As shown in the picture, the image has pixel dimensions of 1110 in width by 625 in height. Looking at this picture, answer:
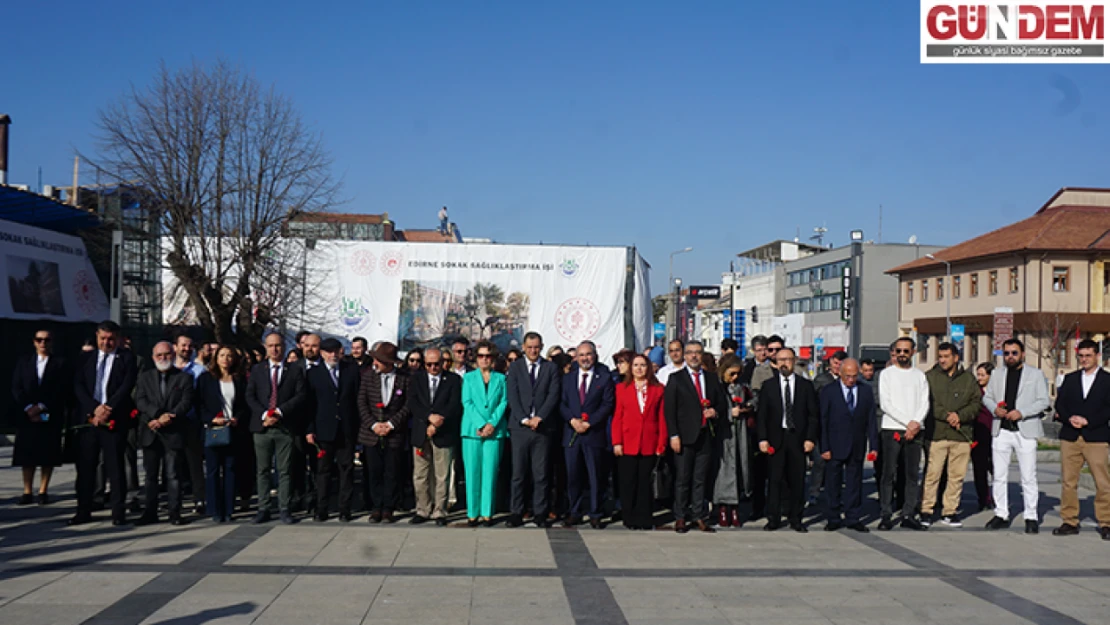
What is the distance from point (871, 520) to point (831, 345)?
2532 inches

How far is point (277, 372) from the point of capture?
383 inches

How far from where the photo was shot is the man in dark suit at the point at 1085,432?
9672 millimetres

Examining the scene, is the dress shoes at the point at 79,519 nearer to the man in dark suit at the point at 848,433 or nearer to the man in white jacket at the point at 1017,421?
the man in dark suit at the point at 848,433

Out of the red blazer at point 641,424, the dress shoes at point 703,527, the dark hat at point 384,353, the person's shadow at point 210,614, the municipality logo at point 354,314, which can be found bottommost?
the dress shoes at point 703,527

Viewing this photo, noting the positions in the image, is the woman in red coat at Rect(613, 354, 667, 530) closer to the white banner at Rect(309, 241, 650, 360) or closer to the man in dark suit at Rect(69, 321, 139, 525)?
the man in dark suit at Rect(69, 321, 139, 525)

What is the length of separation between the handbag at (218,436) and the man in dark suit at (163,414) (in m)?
0.25

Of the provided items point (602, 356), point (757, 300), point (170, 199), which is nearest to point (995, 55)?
point (602, 356)

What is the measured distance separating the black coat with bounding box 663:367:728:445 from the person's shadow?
4664 millimetres

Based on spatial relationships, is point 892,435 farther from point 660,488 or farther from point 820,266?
point 820,266

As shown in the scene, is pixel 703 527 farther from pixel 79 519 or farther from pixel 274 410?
pixel 79 519

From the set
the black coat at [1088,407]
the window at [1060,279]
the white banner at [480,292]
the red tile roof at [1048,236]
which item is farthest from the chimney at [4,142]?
the window at [1060,279]

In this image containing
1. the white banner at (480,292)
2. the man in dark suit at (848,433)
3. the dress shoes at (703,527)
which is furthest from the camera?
the white banner at (480,292)

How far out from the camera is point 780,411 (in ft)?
32.7

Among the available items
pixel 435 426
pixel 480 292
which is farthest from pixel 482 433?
pixel 480 292
